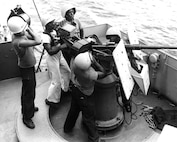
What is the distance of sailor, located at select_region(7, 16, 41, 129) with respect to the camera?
3.81m

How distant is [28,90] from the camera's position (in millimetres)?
4184

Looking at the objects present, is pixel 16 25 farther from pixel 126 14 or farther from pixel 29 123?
pixel 126 14

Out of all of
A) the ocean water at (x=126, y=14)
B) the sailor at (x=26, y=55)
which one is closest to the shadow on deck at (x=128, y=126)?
the sailor at (x=26, y=55)

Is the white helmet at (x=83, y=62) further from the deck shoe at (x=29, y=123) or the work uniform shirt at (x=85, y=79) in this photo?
the deck shoe at (x=29, y=123)

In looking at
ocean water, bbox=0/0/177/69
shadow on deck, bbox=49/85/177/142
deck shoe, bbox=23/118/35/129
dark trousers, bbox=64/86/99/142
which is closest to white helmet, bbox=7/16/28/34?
dark trousers, bbox=64/86/99/142

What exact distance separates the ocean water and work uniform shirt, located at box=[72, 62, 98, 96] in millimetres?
7673

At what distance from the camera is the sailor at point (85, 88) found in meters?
3.64

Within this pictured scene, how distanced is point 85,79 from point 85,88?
7.9 inches

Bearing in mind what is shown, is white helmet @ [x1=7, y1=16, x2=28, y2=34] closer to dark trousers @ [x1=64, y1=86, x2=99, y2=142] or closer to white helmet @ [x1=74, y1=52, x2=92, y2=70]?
white helmet @ [x1=74, y1=52, x2=92, y2=70]

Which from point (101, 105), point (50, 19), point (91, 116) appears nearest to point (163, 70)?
point (101, 105)

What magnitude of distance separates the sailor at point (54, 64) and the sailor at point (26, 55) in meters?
0.30

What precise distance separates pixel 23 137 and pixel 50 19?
1.81 m

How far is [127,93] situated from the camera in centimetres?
374

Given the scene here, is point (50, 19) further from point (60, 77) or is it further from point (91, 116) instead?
point (91, 116)
